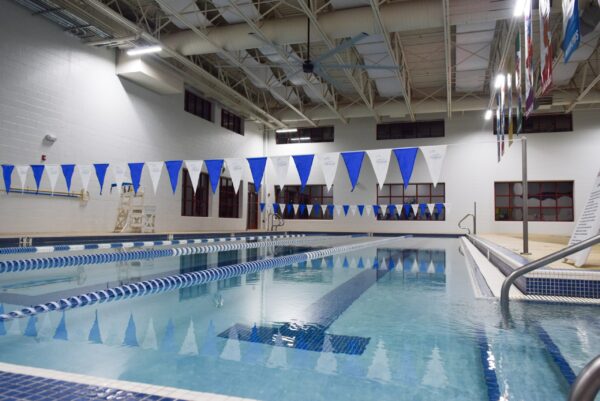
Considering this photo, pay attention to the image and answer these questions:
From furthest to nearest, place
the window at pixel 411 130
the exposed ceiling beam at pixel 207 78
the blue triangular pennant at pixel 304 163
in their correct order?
the window at pixel 411 130, the exposed ceiling beam at pixel 207 78, the blue triangular pennant at pixel 304 163

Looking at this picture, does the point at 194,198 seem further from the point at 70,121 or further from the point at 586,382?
the point at 586,382

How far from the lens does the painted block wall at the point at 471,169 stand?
1561cm

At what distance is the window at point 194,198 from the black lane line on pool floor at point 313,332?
10.1 m

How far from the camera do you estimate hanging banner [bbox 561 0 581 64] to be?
2852 millimetres

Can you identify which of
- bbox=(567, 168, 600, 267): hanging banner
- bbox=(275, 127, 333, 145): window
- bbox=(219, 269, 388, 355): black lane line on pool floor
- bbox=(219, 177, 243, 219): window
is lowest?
bbox=(219, 269, 388, 355): black lane line on pool floor

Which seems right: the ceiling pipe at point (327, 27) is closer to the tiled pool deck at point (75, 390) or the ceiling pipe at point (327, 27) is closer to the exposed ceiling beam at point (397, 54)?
the exposed ceiling beam at point (397, 54)

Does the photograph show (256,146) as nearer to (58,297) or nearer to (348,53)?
(348,53)

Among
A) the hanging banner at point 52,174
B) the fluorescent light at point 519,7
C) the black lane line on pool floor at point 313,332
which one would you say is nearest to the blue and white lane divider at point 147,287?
the black lane line on pool floor at point 313,332

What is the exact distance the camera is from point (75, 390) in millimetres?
1437

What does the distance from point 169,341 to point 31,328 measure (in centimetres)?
101

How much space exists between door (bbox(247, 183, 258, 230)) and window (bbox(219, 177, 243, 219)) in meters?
1.18

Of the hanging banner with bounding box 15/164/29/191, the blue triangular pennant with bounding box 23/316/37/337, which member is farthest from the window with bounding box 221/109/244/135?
the blue triangular pennant with bounding box 23/316/37/337

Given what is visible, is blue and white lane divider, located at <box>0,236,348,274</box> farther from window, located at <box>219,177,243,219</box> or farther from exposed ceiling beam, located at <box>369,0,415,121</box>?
window, located at <box>219,177,243,219</box>

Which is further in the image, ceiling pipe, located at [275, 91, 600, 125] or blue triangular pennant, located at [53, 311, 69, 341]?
ceiling pipe, located at [275, 91, 600, 125]
